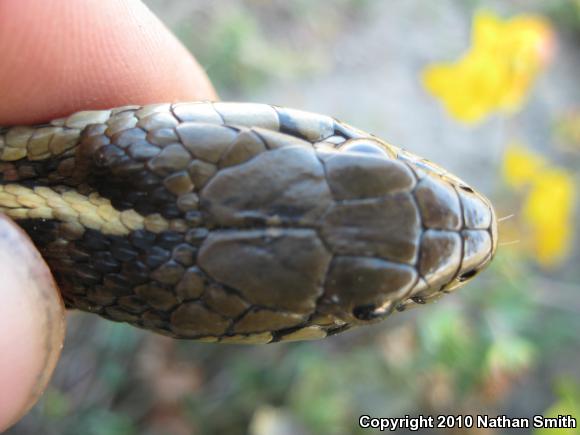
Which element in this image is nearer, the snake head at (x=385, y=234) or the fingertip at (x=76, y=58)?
the snake head at (x=385, y=234)

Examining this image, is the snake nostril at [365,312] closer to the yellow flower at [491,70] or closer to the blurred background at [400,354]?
the blurred background at [400,354]

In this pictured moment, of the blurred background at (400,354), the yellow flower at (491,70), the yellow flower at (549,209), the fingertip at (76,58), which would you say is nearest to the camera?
the fingertip at (76,58)

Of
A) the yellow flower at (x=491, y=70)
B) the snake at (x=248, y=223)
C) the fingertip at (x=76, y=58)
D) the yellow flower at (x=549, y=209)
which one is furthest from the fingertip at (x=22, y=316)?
the yellow flower at (x=549, y=209)

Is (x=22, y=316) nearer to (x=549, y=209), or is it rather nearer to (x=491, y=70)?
(x=491, y=70)

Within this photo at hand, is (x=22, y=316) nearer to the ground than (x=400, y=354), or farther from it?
farther from it

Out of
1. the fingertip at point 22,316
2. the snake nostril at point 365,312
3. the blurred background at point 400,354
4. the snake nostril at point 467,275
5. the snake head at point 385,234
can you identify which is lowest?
the blurred background at point 400,354

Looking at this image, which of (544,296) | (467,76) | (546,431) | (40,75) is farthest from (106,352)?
(544,296)

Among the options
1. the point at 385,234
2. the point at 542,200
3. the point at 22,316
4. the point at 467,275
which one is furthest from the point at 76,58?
the point at 542,200

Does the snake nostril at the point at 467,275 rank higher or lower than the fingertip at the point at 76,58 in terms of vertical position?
lower
